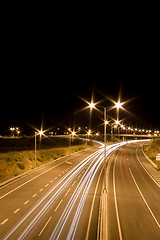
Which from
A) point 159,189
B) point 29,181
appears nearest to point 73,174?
point 29,181

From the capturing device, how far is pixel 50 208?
54.2 feet

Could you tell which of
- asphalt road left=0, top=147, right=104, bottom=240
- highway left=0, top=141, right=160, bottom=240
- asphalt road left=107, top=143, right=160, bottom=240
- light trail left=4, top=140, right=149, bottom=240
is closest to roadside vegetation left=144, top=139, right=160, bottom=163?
asphalt road left=107, top=143, right=160, bottom=240

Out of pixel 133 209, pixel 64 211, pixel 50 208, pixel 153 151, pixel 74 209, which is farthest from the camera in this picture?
pixel 153 151

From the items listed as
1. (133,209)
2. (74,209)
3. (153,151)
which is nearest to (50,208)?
(74,209)

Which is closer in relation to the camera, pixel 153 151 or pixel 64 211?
pixel 64 211

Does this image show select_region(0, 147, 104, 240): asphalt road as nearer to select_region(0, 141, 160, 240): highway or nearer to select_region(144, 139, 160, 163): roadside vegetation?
select_region(0, 141, 160, 240): highway

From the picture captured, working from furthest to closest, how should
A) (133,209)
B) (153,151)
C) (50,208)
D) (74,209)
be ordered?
(153,151) < (133,209) < (50,208) < (74,209)

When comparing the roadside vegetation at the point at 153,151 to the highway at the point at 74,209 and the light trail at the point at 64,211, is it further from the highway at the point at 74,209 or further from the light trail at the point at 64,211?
the light trail at the point at 64,211

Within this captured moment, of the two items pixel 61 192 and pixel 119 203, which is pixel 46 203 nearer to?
pixel 61 192

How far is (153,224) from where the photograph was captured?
14.2 metres

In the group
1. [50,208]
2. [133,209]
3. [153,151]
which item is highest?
Result: [153,151]

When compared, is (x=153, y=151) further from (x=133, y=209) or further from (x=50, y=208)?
(x=50, y=208)

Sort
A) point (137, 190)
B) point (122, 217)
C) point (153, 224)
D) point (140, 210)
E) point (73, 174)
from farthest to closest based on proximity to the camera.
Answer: point (73, 174)
point (137, 190)
point (140, 210)
point (122, 217)
point (153, 224)

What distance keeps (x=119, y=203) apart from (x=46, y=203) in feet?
25.7
